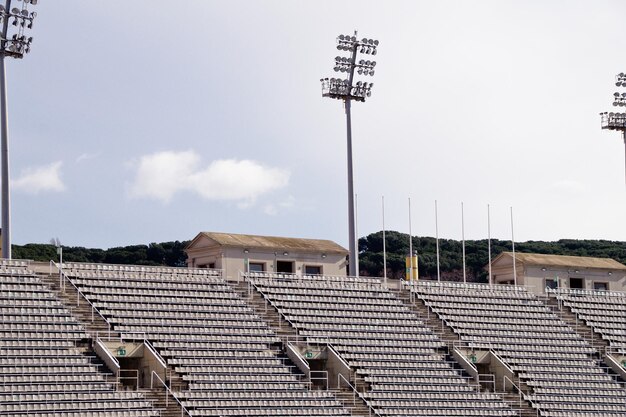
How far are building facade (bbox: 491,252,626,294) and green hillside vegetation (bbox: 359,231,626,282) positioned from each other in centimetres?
2255

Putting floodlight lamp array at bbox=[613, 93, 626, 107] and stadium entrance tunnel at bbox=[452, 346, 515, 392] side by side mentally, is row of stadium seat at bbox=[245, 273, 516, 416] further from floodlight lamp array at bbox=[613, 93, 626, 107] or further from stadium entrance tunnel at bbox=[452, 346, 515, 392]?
floodlight lamp array at bbox=[613, 93, 626, 107]

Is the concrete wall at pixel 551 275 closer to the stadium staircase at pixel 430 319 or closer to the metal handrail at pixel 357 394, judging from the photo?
the stadium staircase at pixel 430 319

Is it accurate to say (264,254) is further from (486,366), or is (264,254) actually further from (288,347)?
(486,366)

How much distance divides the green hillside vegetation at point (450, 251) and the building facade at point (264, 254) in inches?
1172

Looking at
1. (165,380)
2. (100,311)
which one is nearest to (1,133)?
(100,311)

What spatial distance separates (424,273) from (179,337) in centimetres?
4361

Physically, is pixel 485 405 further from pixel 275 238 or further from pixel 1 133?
pixel 1 133

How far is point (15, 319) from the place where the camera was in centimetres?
3266

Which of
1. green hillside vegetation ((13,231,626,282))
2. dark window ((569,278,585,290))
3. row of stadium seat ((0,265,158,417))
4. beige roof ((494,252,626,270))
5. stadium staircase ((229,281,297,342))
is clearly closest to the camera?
row of stadium seat ((0,265,158,417))

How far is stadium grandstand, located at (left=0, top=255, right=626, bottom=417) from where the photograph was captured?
32.1 m

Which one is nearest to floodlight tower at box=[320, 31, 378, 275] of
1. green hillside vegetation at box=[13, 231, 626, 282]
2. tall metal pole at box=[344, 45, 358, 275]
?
tall metal pole at box=[344, 45, 358, 275]

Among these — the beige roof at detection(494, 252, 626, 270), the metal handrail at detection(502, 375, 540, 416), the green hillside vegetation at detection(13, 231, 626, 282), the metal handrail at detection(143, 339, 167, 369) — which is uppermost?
the green hillside vegetation at detection(13, 231, 626, 282)

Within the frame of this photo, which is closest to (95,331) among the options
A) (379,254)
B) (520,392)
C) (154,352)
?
(154,352)

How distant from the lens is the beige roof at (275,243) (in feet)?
141
